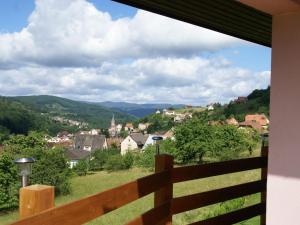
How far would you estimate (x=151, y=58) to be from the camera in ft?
438

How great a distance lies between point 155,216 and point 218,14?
149 cm

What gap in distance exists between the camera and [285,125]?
225 centimetres

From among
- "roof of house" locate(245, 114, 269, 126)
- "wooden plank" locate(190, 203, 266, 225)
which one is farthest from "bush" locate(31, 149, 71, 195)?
"wooden plank" locate(190, 203, 266, 225)

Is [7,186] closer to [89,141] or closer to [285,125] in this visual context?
[89,141]

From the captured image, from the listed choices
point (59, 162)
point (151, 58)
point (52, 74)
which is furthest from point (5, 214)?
point (151, 58)

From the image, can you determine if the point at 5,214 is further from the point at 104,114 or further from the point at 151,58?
the point at 151,58

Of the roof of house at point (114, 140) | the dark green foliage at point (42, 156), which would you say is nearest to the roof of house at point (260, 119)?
the dark green foliage at point (42, 156)

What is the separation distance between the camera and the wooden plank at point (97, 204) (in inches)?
49.8

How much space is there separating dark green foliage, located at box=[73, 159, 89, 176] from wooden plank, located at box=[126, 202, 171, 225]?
102 ft

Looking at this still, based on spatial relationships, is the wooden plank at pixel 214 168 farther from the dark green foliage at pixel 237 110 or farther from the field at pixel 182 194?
the dark green foliage at pixel 237 110

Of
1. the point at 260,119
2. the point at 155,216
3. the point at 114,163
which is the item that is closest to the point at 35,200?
the point at 155,216

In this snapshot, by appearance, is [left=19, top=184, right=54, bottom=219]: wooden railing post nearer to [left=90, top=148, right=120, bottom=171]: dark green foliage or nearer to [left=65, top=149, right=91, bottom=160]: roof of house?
[left=90, top=148, right=120, bottom=171]: dark green foliage

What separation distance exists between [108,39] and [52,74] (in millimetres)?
22920

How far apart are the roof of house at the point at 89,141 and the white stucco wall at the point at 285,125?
38.4 meters
